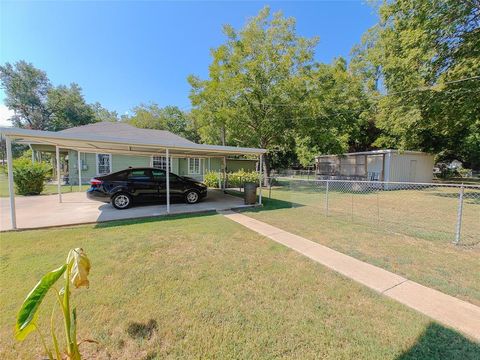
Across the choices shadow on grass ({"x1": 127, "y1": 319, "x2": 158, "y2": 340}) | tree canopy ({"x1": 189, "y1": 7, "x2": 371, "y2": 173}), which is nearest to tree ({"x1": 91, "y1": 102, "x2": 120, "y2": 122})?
tree canopy ({"x1": 189, "y1": 7, "x2": 371, "y2": 173})

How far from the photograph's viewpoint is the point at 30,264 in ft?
11.2

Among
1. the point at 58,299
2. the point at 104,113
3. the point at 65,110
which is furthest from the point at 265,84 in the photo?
the point at 104,113

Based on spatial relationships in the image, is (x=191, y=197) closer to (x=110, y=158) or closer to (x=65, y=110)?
(x=110, y=158)

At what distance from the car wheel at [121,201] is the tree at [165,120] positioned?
1143 inches

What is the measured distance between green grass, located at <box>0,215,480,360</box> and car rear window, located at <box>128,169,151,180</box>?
367 centimetres

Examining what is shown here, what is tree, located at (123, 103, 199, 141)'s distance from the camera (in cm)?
3531

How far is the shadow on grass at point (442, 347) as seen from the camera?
1.89 metres

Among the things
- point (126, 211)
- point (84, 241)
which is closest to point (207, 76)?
point (126, 211)

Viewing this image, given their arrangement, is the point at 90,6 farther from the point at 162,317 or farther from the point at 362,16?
the point at 362,16

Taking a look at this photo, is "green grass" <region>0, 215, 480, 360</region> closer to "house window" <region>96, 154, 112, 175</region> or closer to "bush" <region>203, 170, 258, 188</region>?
"bush" <region>203, 170, 258, 188</region>

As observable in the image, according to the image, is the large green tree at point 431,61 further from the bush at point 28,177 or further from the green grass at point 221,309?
the bush at point 28,177

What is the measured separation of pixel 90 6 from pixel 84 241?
8.02 metres

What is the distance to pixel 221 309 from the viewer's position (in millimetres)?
2469

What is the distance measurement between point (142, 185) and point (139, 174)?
0.41 meters
